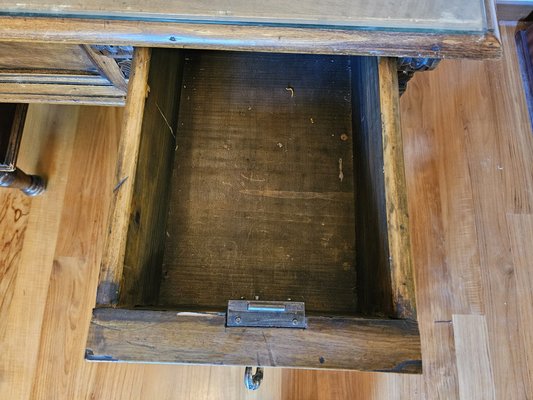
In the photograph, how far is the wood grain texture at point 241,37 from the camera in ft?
1.46

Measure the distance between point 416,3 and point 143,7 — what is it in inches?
11.8

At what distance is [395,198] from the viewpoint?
1.62 feet

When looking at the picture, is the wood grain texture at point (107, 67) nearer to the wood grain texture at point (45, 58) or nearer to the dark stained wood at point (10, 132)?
the wood grain texture at point (45, 58)

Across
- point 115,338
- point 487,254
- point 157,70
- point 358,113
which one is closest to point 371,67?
point 358,113

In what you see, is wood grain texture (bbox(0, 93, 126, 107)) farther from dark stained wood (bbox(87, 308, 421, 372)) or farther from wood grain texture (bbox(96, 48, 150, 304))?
dark stained wood (bbox(87, 308, 421, 372))

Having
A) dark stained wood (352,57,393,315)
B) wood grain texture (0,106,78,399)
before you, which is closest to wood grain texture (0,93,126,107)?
wood grain texture (0,106,78,399)

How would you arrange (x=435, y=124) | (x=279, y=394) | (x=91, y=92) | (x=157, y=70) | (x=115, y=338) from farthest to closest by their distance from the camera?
(x=435, y=124), (x=279, y=394), (x=91, y=92), (x=157, y=70), (x=115, y=338)

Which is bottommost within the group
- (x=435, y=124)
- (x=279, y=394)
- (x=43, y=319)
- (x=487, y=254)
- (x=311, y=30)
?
(x=279, y=394)

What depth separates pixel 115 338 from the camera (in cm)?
44

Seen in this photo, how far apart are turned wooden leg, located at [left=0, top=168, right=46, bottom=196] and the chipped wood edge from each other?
73cm

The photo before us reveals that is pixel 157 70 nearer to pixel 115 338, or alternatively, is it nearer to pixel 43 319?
pixel 115 338

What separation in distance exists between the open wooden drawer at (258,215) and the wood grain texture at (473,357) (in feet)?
1.47

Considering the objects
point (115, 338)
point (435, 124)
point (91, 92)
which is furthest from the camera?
point (435, 124)

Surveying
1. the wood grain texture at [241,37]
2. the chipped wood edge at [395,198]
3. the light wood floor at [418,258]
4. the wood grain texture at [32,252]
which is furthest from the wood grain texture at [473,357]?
the wood grain texture at [32,252]
